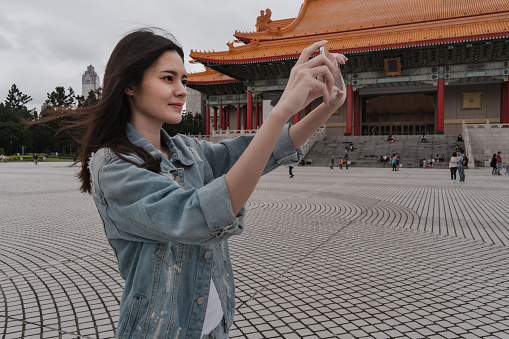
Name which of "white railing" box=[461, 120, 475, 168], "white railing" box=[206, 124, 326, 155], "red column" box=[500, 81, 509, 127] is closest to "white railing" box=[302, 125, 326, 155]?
"white railing" box=[206, 124, 326, 155]

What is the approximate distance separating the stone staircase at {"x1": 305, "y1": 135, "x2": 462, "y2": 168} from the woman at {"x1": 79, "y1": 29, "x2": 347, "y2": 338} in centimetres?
2296

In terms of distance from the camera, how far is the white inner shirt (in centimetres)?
114

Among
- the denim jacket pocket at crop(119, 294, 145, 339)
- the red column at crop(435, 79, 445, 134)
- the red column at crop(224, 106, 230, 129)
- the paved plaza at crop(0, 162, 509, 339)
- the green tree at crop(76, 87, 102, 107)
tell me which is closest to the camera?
the denim jacket pocket at crop(119, 294, 145, 339)

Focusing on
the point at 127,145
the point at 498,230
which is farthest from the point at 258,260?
the point at 498,230

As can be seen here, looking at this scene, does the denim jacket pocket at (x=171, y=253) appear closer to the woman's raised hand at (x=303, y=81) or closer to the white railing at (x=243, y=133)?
the woman's raised hand at (x=303, y=81)

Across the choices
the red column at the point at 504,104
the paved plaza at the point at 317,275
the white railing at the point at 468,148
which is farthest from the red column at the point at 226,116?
the paved plaza at the point at 317,275

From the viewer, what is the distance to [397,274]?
3654 millimetres

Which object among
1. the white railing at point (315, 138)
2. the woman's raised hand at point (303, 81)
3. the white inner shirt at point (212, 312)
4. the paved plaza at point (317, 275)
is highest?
the white railing at point (315, 138)

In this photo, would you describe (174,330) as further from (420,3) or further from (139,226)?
(420,3)

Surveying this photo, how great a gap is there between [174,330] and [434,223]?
6.05m

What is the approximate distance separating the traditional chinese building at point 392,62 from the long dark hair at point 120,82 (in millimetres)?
25519

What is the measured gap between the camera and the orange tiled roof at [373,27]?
24875 mm

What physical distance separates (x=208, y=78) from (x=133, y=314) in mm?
37372

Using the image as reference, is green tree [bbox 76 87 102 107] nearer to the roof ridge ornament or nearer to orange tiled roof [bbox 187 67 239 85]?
orange tiled roof [bbox 187 67 239 85]
